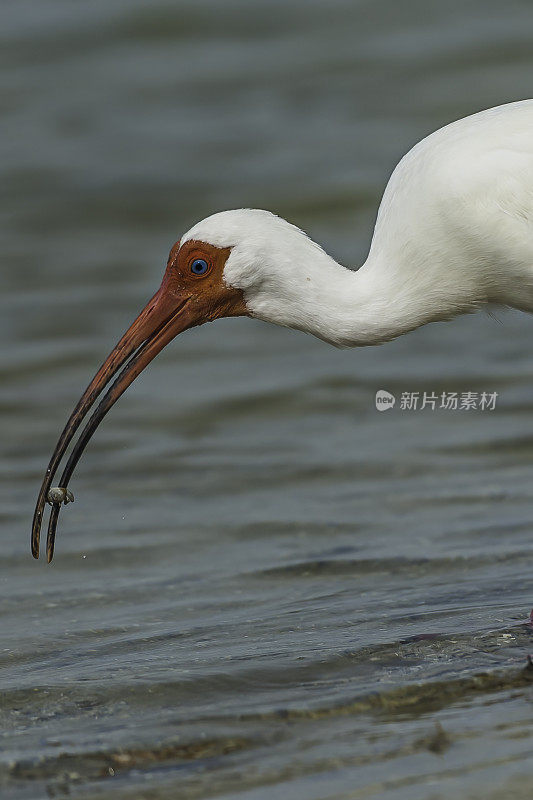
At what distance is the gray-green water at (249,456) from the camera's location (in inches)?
236

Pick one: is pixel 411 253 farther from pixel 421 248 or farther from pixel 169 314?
pixel 169 314

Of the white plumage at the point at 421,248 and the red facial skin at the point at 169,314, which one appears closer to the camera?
the white plumage at the point at 421,248

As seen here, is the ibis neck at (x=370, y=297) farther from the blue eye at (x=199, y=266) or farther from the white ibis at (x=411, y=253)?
the blue eye at (x=199, y=266)

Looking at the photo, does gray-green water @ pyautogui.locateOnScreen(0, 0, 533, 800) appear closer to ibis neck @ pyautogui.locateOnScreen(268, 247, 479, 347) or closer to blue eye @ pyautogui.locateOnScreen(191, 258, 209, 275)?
ibis neck @ pyautogui.locateOnScreen(268, 247, 479, 347)

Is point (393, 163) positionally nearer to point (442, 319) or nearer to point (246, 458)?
point (246, 458)

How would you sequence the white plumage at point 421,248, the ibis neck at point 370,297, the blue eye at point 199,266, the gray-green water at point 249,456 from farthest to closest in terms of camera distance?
the blue eye at point 199,266
the ibis neck at point 370,297
the white plumage at point 421,248
the gray-green water at point 249,456

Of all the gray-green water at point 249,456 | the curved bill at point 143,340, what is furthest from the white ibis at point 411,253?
the gray-green water at point 249,456

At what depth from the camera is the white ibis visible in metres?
7.18

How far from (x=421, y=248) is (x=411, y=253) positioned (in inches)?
2.2

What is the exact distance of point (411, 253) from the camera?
7312 millimetres

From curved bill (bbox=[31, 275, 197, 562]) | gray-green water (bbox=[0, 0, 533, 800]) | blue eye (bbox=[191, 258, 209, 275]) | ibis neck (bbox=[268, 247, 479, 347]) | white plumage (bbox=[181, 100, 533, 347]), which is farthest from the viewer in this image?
curved bill (bbox=[31, 275, 197, 562])

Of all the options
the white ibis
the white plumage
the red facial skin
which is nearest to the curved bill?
the red facial skin

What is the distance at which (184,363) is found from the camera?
1289 cm

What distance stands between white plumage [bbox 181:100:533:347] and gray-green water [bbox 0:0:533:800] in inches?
63.2
